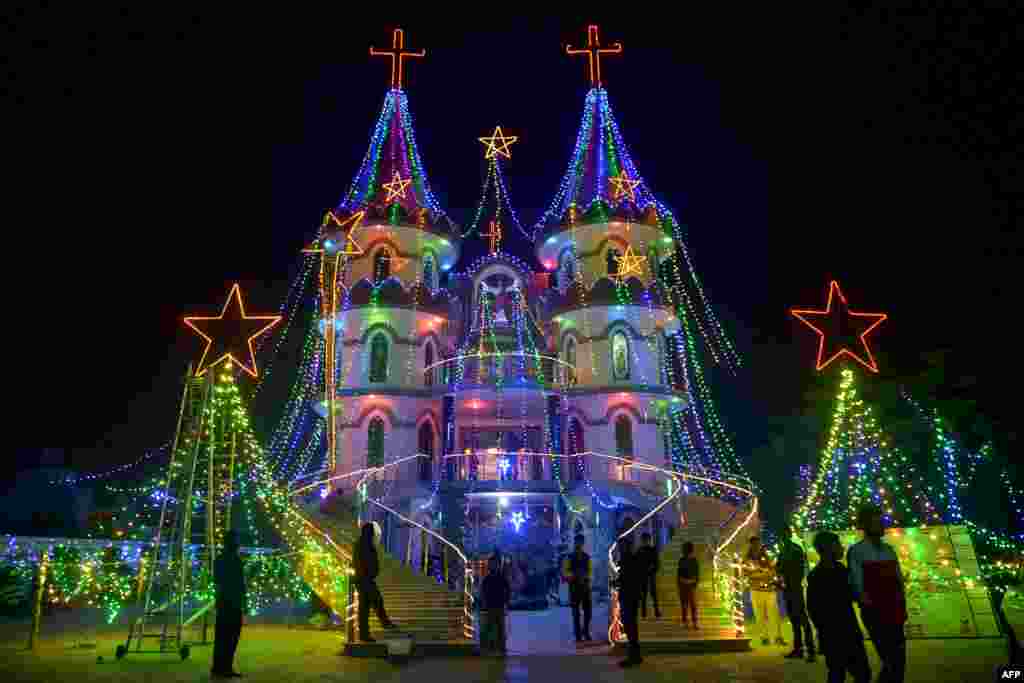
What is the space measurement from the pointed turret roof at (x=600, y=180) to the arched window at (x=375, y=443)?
448 inches

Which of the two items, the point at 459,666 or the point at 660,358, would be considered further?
the point at 660,358

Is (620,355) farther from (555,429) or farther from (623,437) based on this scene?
(555,429)

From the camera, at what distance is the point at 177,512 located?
1223 centimetres

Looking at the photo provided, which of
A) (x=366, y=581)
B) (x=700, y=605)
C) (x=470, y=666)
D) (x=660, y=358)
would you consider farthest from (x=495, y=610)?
(x=660, y=358)

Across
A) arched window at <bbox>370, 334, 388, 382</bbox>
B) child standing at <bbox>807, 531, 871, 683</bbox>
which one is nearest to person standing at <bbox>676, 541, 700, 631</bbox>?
child standing at <bbox>807, 531, 871, 683</bbox>

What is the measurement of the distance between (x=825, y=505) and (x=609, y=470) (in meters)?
7.33

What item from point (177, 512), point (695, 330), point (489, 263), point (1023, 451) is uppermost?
point (489, 263)

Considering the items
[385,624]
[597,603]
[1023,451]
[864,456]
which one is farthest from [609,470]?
[385,624]

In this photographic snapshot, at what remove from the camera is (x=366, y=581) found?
1079 cm

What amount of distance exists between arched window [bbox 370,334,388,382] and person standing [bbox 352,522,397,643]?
1752 cm

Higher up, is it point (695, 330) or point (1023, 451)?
point (695, 330)

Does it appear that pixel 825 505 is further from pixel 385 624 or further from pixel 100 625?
pixel 100 625

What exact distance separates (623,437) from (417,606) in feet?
52.2

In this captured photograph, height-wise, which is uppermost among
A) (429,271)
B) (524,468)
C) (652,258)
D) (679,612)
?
(652,258)
